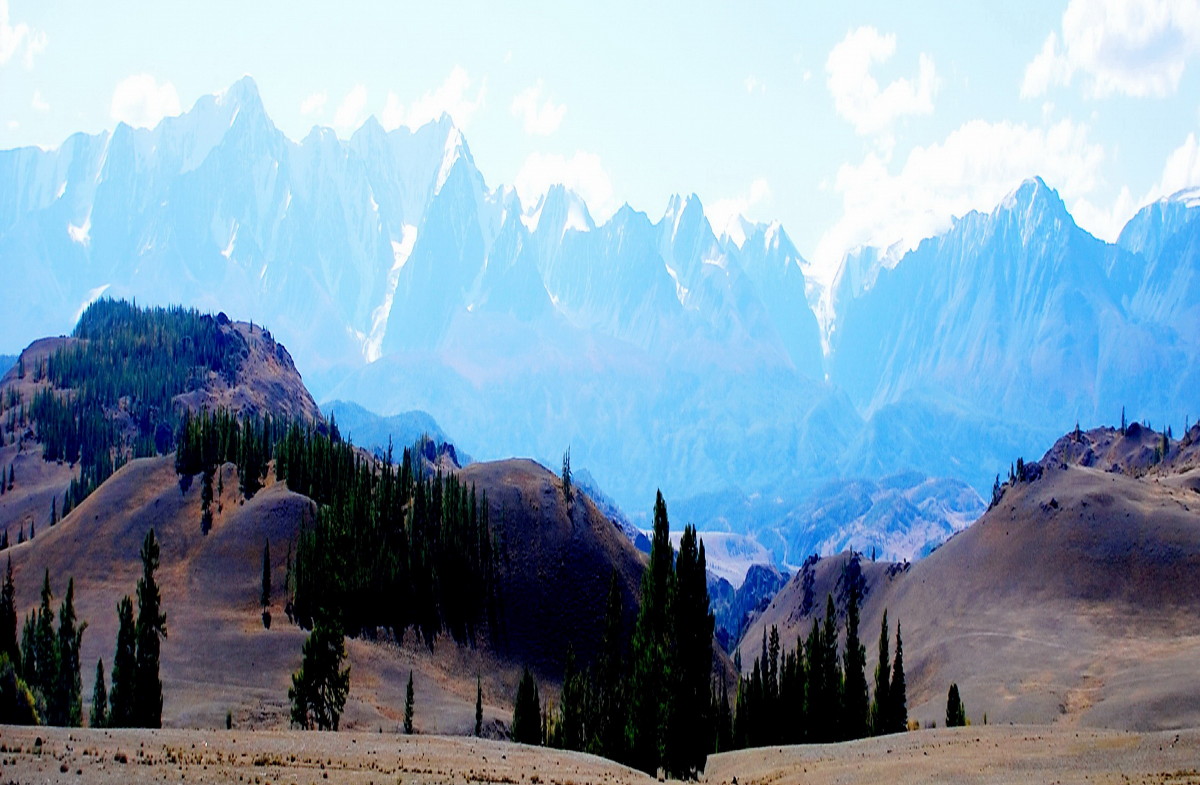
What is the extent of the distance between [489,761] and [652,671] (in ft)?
76.0

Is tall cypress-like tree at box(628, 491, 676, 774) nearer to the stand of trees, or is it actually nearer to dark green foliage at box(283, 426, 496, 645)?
the stand of trees

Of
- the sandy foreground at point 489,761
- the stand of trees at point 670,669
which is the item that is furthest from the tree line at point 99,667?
the stand of trees at point 670,669

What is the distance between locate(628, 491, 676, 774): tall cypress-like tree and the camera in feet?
262

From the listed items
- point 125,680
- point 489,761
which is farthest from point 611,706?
point 125,680

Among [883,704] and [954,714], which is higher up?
[883,704]

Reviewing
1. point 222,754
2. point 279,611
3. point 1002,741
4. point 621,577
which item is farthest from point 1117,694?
point 222,754

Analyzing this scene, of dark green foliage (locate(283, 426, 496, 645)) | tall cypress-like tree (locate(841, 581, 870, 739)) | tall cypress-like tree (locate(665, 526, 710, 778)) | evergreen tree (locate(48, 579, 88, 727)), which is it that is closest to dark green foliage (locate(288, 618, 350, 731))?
evergreen tree (locate(48, 579, 88, 727))

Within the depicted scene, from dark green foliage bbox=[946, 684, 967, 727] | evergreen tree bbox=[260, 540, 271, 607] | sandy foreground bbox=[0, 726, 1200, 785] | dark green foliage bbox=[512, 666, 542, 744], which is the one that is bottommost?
dark green foliage bbox=[946, 684, 967, 727]

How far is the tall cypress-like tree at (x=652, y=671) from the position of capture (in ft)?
262

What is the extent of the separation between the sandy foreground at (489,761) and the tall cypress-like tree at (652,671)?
5036 millimetres

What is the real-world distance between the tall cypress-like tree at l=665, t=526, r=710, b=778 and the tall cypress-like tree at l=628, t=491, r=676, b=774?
2.33ft

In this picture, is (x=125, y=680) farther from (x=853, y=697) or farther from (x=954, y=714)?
(x=954, y=714)

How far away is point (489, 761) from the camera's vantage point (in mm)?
59562

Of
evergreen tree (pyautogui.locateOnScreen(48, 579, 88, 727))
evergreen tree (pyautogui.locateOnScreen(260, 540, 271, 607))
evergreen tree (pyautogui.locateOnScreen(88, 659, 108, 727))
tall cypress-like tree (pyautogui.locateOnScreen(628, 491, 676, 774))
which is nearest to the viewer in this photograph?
tall cypress-like tree (pyautogui.locateOnScreen(628, 491, 676, 774))
